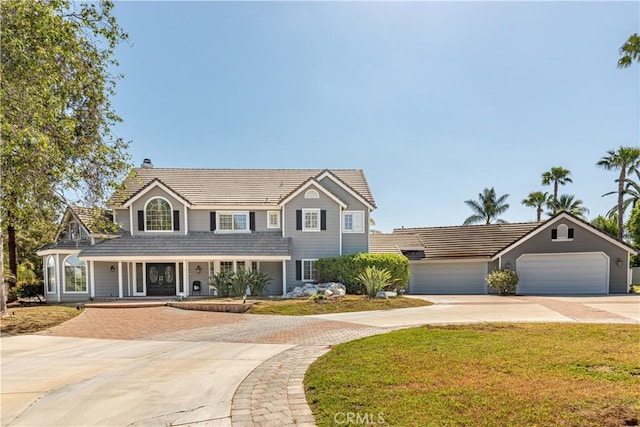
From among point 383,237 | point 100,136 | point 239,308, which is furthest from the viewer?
point 383,237

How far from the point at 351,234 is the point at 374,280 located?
493cm

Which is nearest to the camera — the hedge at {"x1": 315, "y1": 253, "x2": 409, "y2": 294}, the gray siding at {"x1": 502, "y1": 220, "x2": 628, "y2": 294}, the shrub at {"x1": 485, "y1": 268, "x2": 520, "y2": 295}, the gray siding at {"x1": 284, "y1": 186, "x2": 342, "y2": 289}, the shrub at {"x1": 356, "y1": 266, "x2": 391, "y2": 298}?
the shrub at {"x1": 356, "y1": 266, "x2": 391, "y2": 298}

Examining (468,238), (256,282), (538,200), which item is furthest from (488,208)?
(256,282)

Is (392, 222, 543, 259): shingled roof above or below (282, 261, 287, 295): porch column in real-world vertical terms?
above

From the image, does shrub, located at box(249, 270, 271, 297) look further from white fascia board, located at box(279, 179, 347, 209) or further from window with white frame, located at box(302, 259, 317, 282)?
white fascia board, located at box(279, 179, 347, 209)

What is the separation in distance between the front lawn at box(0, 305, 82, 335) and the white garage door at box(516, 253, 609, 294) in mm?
24831

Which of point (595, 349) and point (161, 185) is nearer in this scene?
point (595, 349)

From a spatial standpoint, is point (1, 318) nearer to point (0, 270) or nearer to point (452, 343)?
point (0, 270)

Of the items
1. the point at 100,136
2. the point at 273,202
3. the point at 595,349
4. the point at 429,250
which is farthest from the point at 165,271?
the point at 595,349

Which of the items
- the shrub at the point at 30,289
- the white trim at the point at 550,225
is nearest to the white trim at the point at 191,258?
the shrub at the point at 30,289

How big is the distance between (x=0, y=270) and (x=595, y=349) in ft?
62.0

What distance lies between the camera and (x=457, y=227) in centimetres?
2798

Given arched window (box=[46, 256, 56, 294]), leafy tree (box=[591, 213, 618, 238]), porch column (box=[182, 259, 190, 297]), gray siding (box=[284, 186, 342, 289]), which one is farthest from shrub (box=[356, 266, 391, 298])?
leafy tree (box=[591, 213, 618, 238])

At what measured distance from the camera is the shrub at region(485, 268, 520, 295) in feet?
72.0
